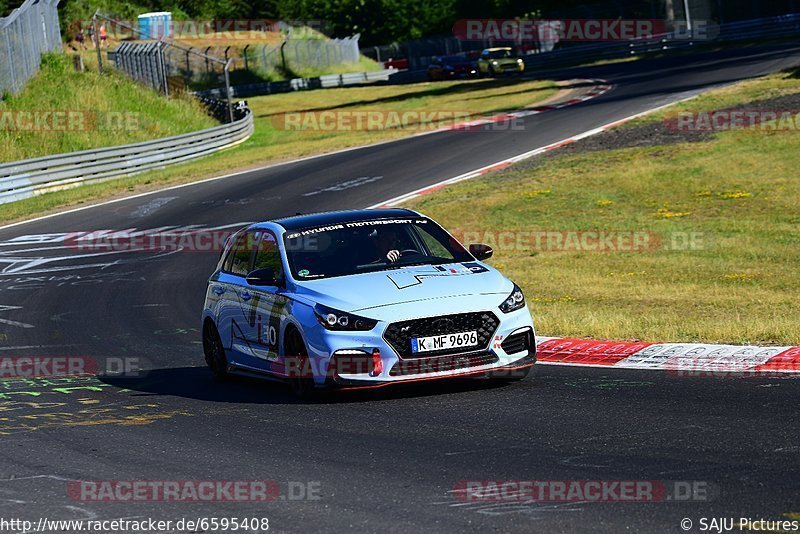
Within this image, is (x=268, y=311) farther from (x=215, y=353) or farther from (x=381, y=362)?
(x=381, y=362)

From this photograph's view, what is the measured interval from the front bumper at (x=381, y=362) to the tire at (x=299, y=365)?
15 centimetres

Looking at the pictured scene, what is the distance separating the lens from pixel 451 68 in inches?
2532

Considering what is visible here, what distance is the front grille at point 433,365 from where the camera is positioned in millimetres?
9422

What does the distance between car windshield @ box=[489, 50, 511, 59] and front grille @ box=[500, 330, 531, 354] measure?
5210 cm

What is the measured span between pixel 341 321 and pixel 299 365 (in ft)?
2.11

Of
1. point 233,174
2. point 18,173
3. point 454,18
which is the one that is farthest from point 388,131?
point 454,18

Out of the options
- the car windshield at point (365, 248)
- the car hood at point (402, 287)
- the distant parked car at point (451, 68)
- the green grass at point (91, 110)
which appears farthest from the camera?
the distant parked car at point (451, 68)

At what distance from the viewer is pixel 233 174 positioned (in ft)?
113

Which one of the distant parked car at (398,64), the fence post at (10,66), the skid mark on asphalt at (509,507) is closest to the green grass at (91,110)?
the fence post at (10,66)

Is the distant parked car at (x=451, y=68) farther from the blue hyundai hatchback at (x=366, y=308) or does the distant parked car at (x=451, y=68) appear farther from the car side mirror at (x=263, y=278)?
the car side mirror at (x=263, y=278)

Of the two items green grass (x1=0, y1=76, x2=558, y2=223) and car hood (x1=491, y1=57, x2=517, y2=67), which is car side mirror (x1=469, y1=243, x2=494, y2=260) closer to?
green grass (x1=0, y1=76, x2=558, y2=223)

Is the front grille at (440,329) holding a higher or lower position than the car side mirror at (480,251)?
lower

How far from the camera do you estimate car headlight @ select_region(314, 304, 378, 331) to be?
9.45m

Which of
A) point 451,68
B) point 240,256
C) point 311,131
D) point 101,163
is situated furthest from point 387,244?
point 451,68
